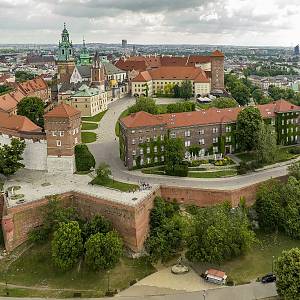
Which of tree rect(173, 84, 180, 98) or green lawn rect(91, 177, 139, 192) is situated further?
tree rect(173, 84, 180, 98)

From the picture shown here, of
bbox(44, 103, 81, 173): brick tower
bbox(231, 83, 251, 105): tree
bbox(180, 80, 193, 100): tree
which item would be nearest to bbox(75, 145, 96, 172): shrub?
bbox(44, 103, 81, 173): brick tower

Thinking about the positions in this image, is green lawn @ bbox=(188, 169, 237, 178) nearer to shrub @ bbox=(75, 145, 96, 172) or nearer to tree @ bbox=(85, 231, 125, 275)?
shrub @ bbox=(75, 145, 96, 172)

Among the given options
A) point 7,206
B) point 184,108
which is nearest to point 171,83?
point 184,108

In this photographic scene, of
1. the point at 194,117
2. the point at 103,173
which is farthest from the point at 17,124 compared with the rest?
the point at 194,117

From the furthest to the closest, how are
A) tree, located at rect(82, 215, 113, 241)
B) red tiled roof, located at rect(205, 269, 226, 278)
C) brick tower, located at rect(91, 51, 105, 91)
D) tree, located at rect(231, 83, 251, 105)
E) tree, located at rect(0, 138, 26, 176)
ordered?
1. tree, located at rect(231, 83, 251, 105)
2. brick tower, located at rect(91, 51, 105, 91)
3. tree, located at rect(0, 138, 26, 176)
4. tree, located at rect(82, 215, 113, 241)
5. red tiled roof, located at rect(205, 269, 226, 278)

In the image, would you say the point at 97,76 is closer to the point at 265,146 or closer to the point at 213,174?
the point at 213,174

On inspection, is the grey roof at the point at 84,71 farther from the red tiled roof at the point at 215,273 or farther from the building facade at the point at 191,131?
the red tiled roof at the point at 215,273

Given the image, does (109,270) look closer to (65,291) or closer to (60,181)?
(65,291)
